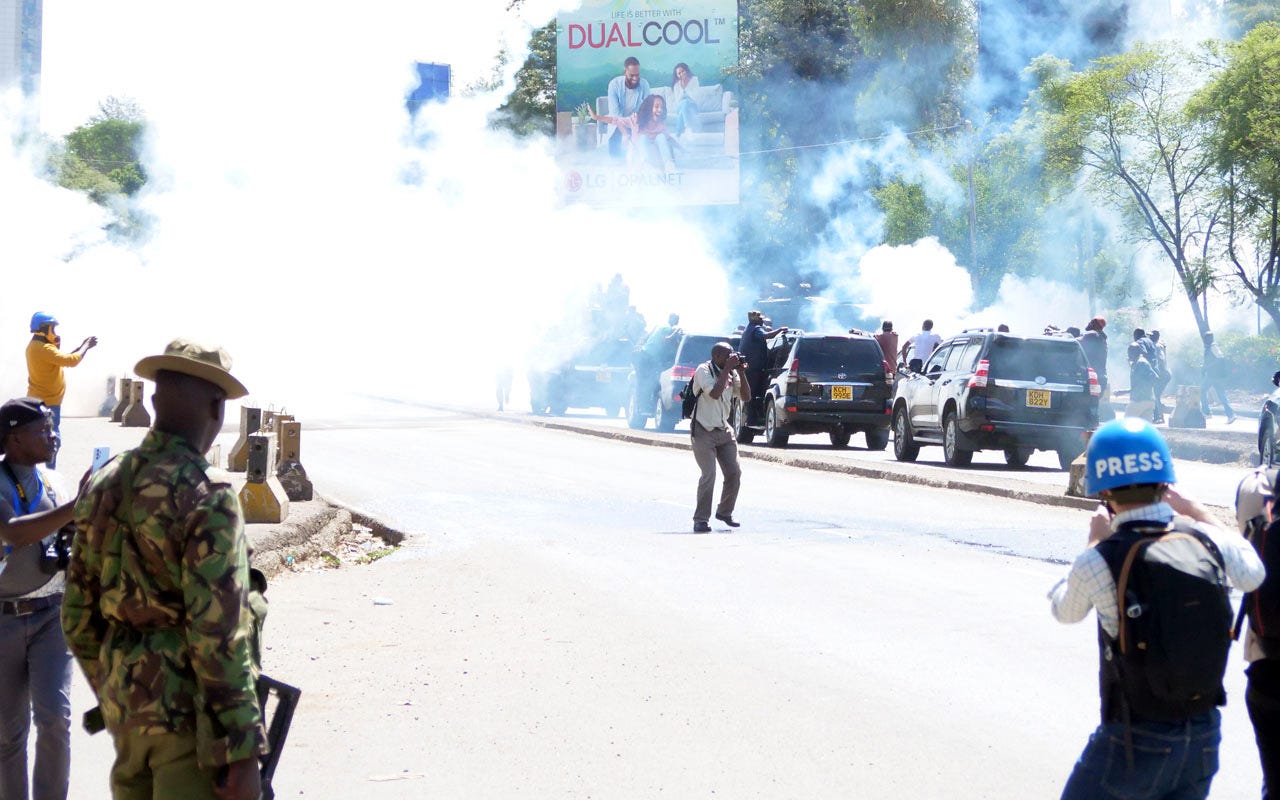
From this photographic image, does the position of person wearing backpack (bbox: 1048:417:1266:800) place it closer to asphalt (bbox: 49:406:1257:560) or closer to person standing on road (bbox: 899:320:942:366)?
asphalt (bbox: 49:406:1257:560)

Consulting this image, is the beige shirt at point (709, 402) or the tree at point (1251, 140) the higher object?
the tree at point (1251, 140)

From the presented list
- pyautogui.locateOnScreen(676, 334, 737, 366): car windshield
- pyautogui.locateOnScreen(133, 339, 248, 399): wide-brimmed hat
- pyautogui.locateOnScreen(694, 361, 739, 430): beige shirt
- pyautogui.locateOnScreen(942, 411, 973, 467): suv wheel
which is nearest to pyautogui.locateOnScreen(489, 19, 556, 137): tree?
pyautogui.locateOnScreen(676, 334, 737, 366): car windshield

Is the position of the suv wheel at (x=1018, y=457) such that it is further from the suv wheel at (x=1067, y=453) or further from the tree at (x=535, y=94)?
the tree at (x=535, y=94)

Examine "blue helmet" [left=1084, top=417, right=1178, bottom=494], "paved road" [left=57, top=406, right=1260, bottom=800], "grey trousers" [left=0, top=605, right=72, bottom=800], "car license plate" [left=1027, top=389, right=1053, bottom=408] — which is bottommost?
"paved road" [left=57, top=406, right=1260, bottom=800]

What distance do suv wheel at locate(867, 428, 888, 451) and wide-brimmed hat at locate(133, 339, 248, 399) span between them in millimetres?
20337

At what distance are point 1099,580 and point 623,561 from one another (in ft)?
25.7

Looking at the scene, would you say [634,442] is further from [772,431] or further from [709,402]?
[709,402]

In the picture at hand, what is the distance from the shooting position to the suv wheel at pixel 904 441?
21.0 meters

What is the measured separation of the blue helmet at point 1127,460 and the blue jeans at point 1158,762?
21.8 inches

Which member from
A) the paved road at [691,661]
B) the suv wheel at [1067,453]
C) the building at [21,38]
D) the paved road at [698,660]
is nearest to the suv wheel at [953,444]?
the suv wheel at [1067,453]

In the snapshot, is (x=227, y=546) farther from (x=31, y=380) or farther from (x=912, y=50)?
(x=912, y=50)

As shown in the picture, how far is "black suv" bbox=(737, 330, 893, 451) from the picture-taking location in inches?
886

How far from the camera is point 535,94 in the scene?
55.2m

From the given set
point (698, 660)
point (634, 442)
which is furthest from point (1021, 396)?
point (698, 660)
